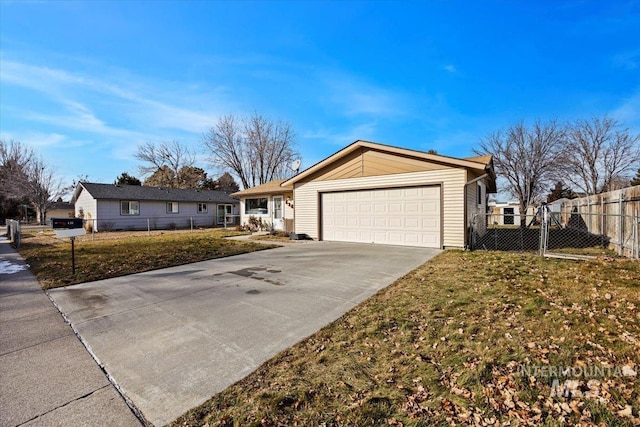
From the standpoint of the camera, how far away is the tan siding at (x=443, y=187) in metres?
9.42

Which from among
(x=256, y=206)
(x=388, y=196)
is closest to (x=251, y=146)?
(x=256, y=206)

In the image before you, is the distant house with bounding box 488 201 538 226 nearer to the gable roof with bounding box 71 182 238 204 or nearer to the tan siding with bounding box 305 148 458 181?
the tan siding with bounding box 305 148 458 181

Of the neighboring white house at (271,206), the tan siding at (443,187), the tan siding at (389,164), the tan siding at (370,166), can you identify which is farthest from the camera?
the neighboring white house at (271,206)

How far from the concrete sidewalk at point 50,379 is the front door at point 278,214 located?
40.3 ft

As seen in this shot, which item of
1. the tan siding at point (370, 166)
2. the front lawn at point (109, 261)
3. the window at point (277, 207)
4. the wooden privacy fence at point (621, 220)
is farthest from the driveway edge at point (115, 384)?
the window at point (277, 207)

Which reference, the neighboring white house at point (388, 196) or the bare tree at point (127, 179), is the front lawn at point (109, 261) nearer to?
the neighboring white house at point (388, 196)

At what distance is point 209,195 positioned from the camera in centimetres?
2770

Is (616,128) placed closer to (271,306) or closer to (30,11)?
(271,306)

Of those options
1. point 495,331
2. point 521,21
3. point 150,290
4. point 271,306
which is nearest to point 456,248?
point 495,331

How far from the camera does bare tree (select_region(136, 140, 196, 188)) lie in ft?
115

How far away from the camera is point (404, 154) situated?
10359 mm

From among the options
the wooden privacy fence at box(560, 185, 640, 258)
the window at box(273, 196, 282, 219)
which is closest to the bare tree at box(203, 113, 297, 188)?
the window at box(273, 196, 282, 219)

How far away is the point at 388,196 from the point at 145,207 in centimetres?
2094

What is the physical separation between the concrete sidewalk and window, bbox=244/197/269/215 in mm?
13313
